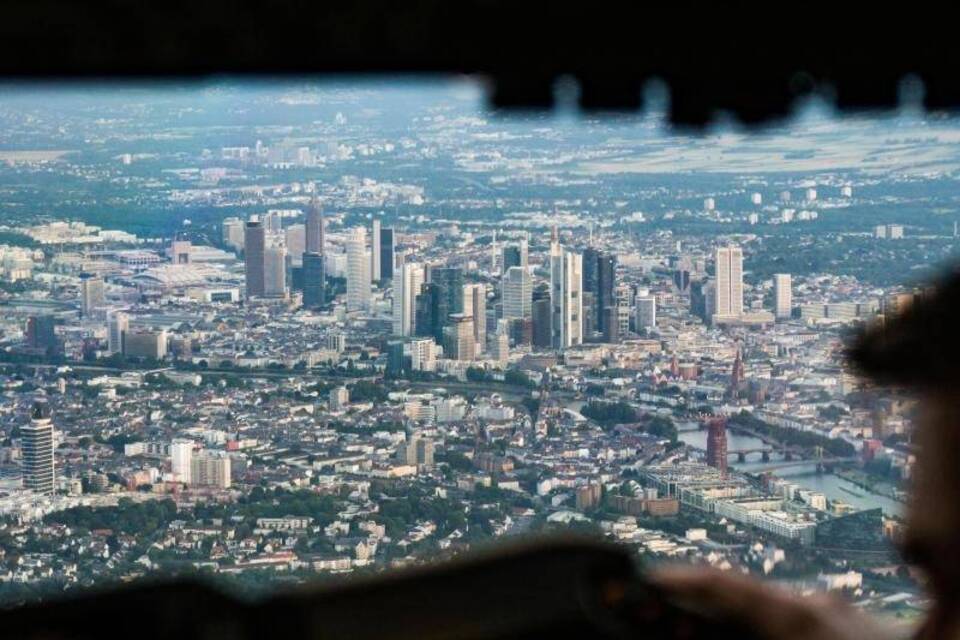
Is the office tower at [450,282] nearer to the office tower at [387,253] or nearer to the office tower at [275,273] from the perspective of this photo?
the office tower at [387,253]

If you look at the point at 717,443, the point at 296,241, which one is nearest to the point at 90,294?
the point at 296,241

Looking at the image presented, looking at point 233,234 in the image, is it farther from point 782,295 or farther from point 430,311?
point 782,295

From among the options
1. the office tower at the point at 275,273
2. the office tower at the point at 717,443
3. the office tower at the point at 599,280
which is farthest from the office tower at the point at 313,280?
the office tower at the point at 717,443

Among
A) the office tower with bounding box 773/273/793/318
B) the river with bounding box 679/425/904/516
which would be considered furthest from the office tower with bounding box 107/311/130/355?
the office tower with bounding box 773/273/793/318

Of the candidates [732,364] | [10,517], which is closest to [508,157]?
[732,364]

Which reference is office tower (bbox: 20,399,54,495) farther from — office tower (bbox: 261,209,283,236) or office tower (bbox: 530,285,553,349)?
office tower (bbox: 530,285,553,349)

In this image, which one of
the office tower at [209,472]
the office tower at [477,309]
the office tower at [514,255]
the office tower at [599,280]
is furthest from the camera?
the office tower at [514,255]
